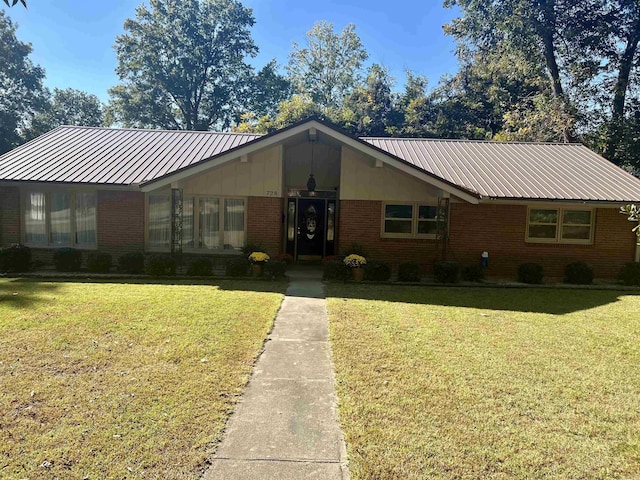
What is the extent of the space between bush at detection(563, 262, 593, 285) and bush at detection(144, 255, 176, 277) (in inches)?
440

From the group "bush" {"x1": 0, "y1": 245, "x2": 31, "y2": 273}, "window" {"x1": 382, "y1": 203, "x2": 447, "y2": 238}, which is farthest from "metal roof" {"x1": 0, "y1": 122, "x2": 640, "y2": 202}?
"bush" {"x1": 0, "y1": 245, "x2": 31, "y2": 273}

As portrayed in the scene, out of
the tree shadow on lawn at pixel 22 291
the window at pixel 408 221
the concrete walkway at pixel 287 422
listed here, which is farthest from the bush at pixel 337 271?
the tree shadow on lawn at pixel 22 291

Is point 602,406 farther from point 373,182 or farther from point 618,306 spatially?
point 373,182

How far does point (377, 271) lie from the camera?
11.2 metres

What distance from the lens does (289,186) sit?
14148mm

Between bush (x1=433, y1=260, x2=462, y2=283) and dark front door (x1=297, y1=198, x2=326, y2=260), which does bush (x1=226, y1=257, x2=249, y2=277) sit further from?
bush (x1=433, y1=260, x2=462, y2=283)

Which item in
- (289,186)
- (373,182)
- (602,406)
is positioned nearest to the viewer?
(602,406)

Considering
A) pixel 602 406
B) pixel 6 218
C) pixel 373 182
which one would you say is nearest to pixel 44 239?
pixel 6 218

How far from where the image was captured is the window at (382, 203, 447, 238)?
12.8 meters

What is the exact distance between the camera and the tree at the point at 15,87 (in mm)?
32250

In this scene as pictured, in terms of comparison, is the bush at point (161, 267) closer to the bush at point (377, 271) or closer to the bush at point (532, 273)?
the bush at point (377, 271)

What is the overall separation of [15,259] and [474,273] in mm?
12767

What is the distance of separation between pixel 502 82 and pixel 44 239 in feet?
95.2

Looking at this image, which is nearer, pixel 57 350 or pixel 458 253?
pixel 57 350
